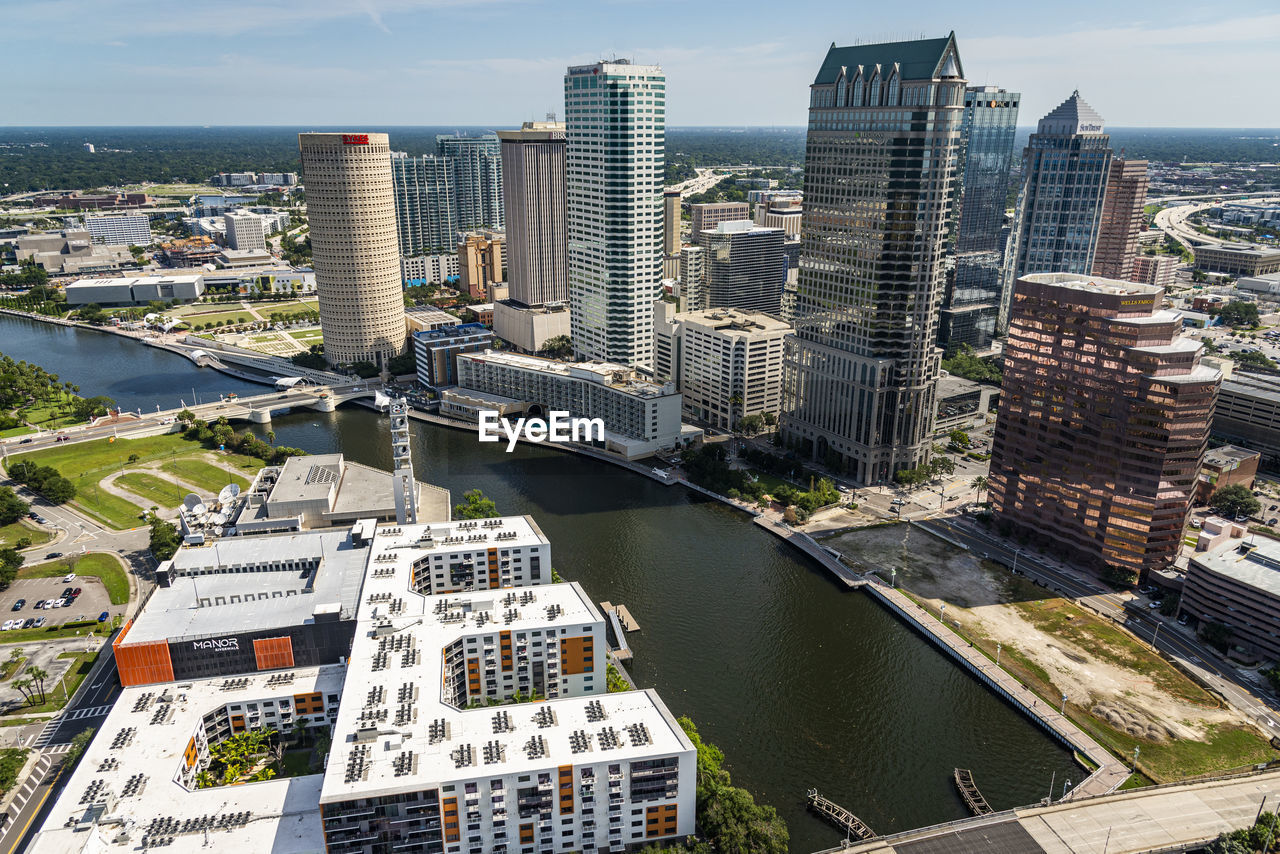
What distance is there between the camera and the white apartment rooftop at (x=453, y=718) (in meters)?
65.2

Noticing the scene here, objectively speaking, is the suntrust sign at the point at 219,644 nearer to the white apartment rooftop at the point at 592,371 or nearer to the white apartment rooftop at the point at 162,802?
the white apartment rooftop at the point at 162,802

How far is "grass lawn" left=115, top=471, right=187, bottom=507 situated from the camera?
457 ft

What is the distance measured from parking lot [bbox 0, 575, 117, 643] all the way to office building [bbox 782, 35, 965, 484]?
11577cm

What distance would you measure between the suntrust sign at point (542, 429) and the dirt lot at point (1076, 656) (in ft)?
193

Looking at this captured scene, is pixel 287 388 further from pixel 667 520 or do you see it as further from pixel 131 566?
pixel 667 520

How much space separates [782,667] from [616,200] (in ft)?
376

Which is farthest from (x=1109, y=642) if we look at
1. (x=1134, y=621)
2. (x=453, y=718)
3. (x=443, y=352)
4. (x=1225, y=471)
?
(x=443, y=352)

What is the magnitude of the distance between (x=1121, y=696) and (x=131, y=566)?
429 ft

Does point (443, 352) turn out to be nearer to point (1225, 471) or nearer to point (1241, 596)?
point (1241, 596)

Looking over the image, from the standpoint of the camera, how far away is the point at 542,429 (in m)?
170

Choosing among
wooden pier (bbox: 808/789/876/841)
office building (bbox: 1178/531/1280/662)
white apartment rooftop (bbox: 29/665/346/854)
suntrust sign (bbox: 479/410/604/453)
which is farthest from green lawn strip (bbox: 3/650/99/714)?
office building (bbox: 1178/531/1280/662)

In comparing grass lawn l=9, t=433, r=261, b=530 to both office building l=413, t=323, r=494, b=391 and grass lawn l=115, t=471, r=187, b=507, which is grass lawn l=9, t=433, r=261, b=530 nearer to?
grass lawn l=115, t=471, r=187, b=507

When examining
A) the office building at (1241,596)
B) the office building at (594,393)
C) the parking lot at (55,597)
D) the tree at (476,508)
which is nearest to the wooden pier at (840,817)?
the office building at (1241,596)

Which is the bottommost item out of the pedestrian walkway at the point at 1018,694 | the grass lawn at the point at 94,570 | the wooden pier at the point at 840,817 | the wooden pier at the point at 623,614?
the wooden pier at the point at 840,817
